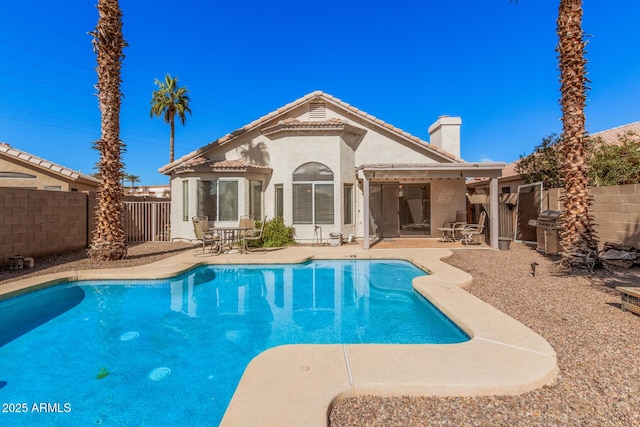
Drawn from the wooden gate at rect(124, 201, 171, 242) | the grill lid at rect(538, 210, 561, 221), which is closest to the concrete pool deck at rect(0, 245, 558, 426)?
the grill lid at rect(538, 210, 561, 221)

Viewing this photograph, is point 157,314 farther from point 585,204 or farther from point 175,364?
point 585,204

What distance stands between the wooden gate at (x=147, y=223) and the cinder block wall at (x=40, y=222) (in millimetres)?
2814

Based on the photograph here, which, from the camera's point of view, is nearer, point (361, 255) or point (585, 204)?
point (585, 204)

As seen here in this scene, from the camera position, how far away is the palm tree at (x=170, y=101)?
30.9 meters

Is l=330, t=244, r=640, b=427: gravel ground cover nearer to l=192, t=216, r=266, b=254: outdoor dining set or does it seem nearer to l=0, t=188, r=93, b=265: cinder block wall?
l=192, t=216, r=266, b=254: outdoor dining set

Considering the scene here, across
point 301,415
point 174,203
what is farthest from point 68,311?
point 174,203

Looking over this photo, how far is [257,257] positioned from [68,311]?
551cm

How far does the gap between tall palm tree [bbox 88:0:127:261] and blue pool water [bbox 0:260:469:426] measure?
9.22 feet

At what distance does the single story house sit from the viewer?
1700cm

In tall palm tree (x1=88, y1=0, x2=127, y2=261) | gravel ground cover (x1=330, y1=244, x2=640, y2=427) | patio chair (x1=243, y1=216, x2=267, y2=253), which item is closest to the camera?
gravel ground cover (x1=330, y1=244, x2=640, y2=427)

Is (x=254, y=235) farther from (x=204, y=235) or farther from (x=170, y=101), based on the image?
(x=170, y=101)

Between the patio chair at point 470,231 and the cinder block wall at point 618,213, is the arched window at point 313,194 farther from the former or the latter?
the cinder block wall at point 618,213

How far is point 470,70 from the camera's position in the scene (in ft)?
79.9

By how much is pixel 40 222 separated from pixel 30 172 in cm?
959
